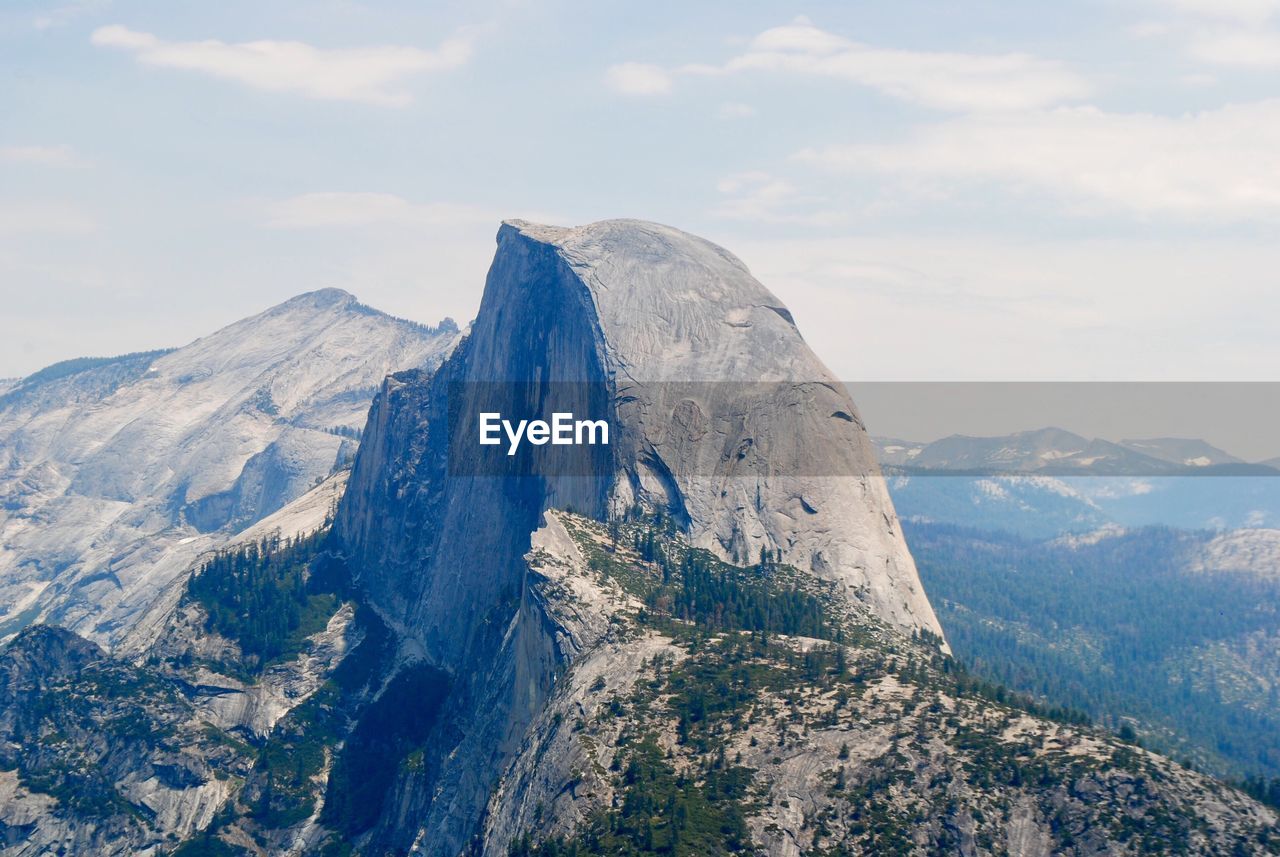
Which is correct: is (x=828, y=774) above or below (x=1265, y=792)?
above

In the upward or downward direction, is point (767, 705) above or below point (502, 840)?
above

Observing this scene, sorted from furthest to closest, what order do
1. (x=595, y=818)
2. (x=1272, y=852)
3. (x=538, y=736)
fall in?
(x=538, y=736) < (x=595, y=818) < (x=1272, y=852)

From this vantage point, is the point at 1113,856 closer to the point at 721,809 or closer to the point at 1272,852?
the point at 1272,852

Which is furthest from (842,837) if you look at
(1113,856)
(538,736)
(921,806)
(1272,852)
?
(538,736)

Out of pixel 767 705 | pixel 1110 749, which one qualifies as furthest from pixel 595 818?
pixel 1110 749

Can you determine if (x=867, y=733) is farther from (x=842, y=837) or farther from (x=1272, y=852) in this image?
(x=1272, y=852)

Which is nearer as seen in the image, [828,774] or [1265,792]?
[828,774]

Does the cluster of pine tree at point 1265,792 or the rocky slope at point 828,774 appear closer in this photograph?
the rocky slope at point 828,774

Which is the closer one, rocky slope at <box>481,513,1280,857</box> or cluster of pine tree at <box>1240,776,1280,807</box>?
rocky slope at <box>481,513,1280,857</box>

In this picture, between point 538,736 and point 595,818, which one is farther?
point 538,736

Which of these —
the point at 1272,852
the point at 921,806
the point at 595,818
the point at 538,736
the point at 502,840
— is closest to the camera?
the point at 1272,852
